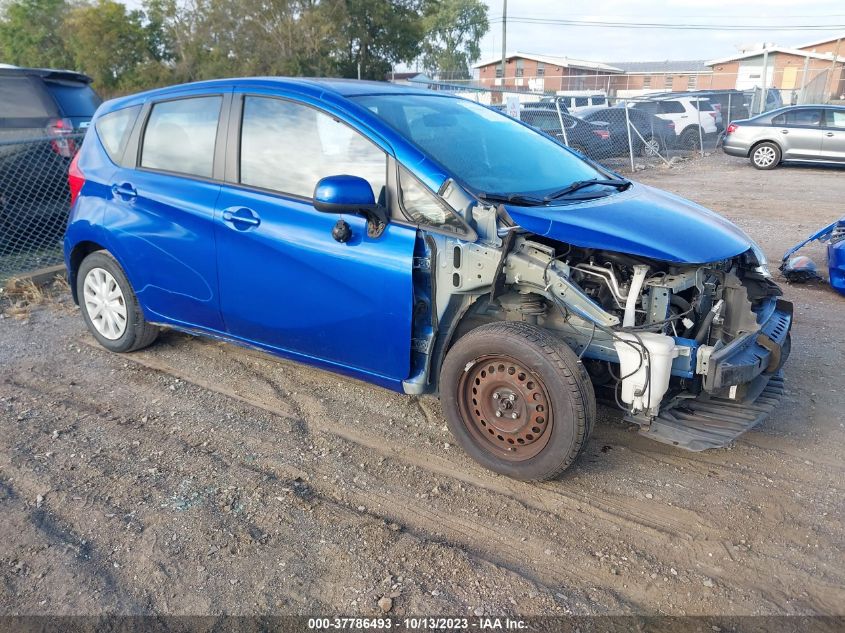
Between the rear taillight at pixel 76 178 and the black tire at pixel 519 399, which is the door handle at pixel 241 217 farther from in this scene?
the rear taillight at pixel 76 178

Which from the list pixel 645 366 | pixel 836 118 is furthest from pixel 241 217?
pixel 836 118

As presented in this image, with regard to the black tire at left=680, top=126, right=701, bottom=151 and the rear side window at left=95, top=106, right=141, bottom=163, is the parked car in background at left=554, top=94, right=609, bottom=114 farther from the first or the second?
the rear side window at left=95, top=106, right=141, bottom=163

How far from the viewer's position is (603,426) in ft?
13.0

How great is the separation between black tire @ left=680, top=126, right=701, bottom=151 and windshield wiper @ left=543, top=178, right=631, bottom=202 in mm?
16143

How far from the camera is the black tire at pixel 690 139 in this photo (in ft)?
62.2

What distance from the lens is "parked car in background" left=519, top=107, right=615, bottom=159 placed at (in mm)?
14781

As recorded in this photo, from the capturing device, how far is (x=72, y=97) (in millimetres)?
8359

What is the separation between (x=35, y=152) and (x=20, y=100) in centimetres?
98

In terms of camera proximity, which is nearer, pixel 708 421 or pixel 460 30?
pixel 708 421

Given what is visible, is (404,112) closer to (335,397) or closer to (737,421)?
(335,397)

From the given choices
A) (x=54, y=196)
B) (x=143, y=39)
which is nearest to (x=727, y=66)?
(x=143, y=39)

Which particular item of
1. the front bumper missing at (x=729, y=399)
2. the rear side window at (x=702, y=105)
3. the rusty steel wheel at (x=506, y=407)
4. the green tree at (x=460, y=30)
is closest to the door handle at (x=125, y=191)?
the rusty steel wheel at (x=506, y=407)

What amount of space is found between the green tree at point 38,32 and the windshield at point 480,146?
1788 inches

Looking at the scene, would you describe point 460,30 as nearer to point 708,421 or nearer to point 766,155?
point 766,155
